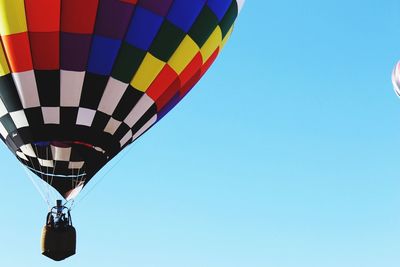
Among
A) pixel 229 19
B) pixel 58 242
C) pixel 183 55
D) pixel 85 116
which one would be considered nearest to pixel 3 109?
pixel 85 116

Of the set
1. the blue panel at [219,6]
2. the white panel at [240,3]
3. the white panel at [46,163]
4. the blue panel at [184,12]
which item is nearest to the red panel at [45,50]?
the white panel at [46,163]

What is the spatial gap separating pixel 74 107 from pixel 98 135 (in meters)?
0.46

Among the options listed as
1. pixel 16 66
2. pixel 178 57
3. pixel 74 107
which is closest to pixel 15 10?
pixel 16 66

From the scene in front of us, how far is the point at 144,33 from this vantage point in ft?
32.6

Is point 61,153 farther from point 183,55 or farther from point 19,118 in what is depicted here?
point 183,55

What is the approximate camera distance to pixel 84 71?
9805 millimetres

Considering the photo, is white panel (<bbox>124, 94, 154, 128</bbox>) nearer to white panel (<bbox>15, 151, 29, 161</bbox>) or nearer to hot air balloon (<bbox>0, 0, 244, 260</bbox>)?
hot air balloon (<bbox>0, 0, 244, 260</bbox>)

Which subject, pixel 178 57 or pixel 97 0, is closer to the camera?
pixel 97 0

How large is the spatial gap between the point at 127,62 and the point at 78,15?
801 mm

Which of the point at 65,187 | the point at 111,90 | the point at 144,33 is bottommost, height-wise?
the point at 65,187

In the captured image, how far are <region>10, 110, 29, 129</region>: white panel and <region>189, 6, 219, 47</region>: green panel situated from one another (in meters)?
2.24

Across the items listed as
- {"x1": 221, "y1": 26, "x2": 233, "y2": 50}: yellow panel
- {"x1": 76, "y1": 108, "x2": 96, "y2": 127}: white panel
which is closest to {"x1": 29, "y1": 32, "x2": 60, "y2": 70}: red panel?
{"x1": 76, "y1": 108, "x2": 96, "y2": 127}: white panel

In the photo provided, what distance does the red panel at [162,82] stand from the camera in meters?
10.3

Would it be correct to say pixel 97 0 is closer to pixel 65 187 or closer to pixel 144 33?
pixel 144 33
